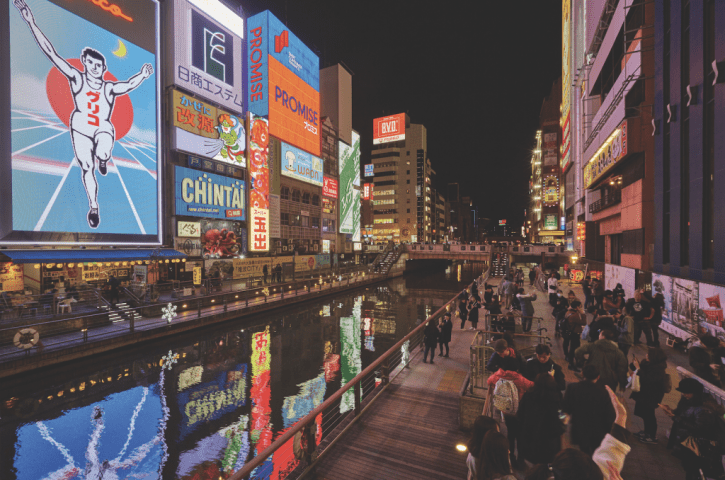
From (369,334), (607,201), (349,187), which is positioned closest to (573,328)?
(369,334)

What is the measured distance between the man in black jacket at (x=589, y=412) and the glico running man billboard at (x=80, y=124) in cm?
2882

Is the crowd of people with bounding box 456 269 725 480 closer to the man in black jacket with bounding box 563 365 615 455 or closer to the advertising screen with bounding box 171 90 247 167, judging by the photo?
the man in black jacket with bounding box 563 365 615 455

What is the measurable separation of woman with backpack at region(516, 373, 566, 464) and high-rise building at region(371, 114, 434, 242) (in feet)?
337

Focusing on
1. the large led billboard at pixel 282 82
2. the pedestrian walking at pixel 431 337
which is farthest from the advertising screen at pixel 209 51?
the pedestrian walking at pixel 431 337

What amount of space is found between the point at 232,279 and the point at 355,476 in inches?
1253

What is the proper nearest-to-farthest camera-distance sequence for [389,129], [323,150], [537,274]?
[537,274] < [323,150] < [389,129]

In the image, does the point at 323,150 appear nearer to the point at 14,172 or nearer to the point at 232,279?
the point at 232,279

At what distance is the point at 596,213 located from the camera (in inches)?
1210

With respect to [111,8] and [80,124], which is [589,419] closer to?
[80,124]

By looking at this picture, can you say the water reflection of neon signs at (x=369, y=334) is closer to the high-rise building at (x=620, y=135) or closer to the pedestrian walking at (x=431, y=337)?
the pedestrian walking at (x=431, y=337)

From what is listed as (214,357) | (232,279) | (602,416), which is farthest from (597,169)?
(232,279)

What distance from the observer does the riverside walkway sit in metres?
5.32

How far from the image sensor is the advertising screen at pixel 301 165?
48169 millimetres

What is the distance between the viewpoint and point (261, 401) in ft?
37.4
